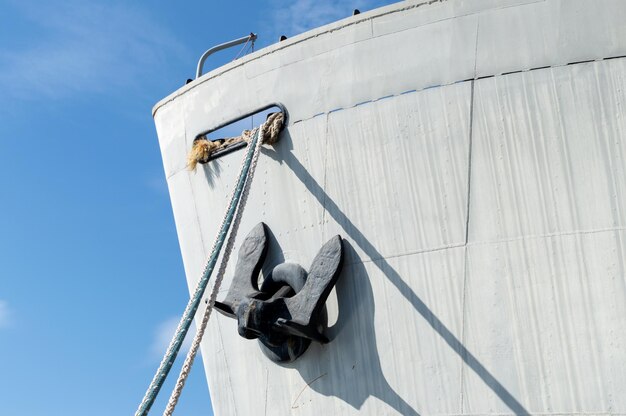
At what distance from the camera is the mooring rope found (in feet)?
21.3

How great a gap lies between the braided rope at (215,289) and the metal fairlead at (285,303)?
23 centimetres

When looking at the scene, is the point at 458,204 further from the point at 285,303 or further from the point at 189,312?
the point at 189,312

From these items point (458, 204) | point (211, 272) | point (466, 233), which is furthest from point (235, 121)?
point (466, 233)

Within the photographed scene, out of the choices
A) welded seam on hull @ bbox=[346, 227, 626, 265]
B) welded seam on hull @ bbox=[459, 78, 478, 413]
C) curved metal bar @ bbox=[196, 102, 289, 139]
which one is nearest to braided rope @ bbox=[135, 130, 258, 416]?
curved metal bar @ bbox=[196, 102, 289, 139]

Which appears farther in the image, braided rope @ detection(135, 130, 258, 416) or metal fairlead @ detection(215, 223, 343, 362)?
metal fairlead @ detection(215, 223, 343, 362)

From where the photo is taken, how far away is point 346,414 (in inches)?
281

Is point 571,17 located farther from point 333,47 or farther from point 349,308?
point 349,308

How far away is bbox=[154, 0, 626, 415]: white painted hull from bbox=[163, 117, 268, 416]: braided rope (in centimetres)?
20

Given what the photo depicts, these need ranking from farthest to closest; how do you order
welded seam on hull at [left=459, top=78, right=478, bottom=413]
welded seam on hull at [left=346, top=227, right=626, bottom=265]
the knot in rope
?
the knot in rope
welded seam on hull at [left=459, top=78, right=478, bottom=413]
welded seam on hull at [left=346, top=227, right=626, bottom=265]

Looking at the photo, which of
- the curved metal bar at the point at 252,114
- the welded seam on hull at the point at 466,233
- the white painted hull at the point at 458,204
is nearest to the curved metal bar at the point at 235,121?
the curved metal bar at the point at 252,114

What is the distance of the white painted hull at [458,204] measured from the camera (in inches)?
251

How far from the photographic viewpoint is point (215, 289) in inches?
280

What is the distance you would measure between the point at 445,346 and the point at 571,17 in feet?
7.84

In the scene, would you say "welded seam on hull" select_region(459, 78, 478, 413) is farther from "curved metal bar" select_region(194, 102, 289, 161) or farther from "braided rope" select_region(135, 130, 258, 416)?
"braided rope" select_region(135, 130, 258, 416)
